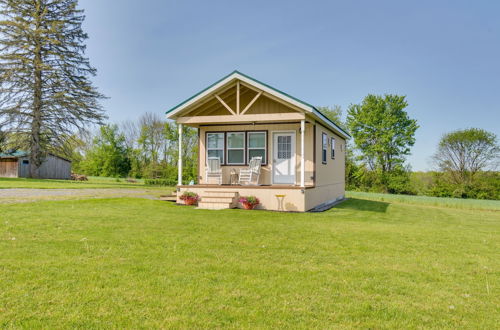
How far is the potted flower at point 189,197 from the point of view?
10.8m

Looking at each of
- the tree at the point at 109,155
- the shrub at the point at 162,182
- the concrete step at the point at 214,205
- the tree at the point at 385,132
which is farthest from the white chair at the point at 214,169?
the tree at the point at 109,155

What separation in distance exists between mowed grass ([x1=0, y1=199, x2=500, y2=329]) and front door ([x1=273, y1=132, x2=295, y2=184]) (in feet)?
18.0

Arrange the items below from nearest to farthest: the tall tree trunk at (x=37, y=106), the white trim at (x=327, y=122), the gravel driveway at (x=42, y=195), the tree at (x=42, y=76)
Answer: the gravel driveway at (x=42, y=195)
the white trim at (x=327, y=122)
the tree at (x=42, y=76)
the tall tree trunk at (x=37, y=106)

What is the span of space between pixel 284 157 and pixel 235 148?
1.95 meters

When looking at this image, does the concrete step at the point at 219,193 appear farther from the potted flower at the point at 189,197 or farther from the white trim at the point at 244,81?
the white trim at the point at 244,81

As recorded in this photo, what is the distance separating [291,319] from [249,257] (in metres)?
1.82

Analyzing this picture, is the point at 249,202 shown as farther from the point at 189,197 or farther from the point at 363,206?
the point at 363,206

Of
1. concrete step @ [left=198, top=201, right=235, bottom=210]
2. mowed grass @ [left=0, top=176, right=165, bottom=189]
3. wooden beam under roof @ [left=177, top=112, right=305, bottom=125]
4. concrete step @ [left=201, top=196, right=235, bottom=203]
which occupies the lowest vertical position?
concrete step @ [left=198, top=201, right=235, bottom=210]

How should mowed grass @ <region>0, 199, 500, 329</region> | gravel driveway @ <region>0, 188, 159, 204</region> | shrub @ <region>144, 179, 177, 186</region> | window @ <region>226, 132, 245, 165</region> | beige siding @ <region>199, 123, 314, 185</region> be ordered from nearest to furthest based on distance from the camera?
1. mowed grass @ <region>0, 199, 500, 329</region>
2. gravel driveway @ <region>0, 188, 159, 204</region>
3. beige siding @ <region>199, 123, 314, 185</region>
4. window @ <region>226, 132, 245, 165</region>
5. shrub @ <region>144, 179, 177, 186</region>

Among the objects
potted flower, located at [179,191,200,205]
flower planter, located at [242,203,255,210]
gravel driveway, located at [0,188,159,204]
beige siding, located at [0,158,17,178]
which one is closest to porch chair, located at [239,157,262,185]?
flower planter, located at [242,203,255,210]

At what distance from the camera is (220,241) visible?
525 centimetres

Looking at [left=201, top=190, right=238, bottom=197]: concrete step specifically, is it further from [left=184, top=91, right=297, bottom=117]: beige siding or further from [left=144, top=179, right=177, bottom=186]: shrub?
[left=144, top=179, right=177, bottom=186]: shrub

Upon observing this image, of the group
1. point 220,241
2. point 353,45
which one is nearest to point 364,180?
point 353,45

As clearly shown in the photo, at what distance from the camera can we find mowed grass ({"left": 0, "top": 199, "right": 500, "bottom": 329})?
2564 mm
